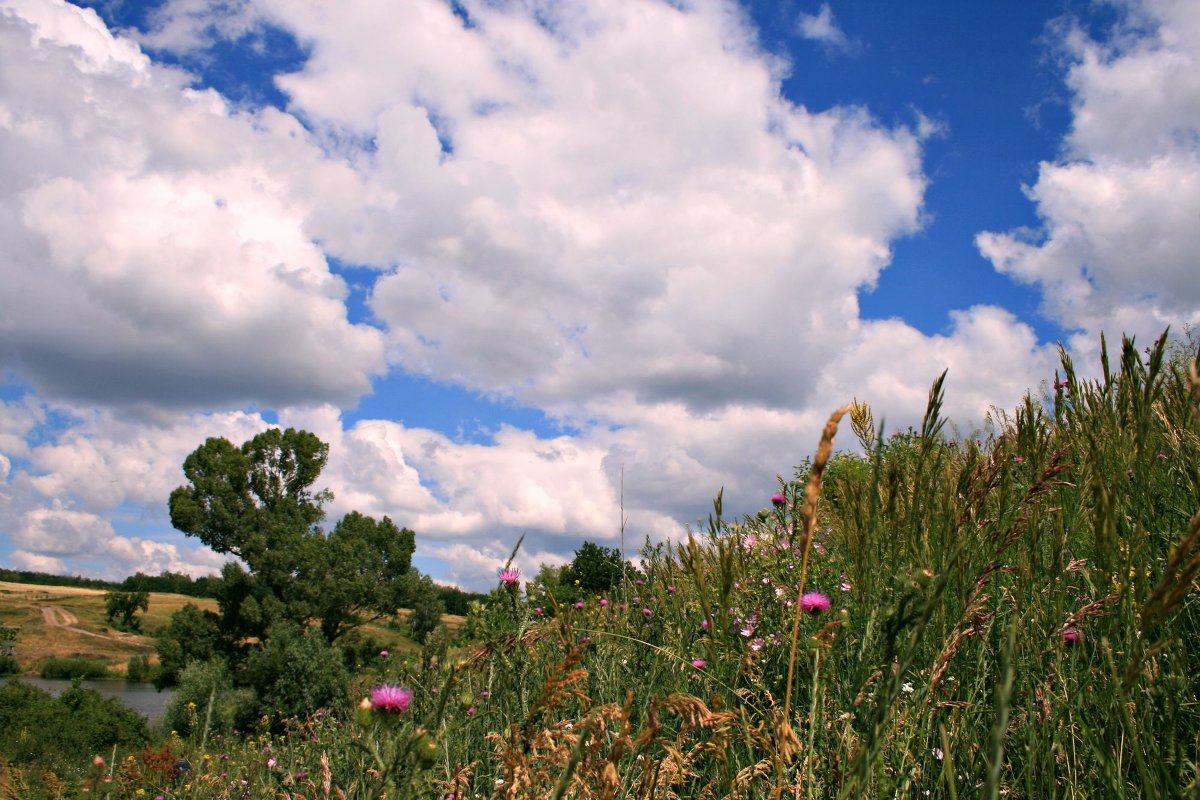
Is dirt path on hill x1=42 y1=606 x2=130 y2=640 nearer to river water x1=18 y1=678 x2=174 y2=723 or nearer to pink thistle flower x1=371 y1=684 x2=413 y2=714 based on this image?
river water x1=18 y1=678 x2=174 y2=723

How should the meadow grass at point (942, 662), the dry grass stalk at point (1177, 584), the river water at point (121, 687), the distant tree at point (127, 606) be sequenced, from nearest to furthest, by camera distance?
1. the dry grass stalk at point (1177, 584)
2. the meadow grass at point (942, 662)
3. the river water at point (121, 687)
4. the distant tree at point (127, 606)

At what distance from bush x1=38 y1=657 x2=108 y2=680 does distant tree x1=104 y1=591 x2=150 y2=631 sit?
5.30 meters

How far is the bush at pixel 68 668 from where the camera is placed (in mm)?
60656

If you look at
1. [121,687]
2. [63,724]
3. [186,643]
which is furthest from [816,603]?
[121,687]

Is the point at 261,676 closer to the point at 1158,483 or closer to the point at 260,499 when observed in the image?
the point at 260,499

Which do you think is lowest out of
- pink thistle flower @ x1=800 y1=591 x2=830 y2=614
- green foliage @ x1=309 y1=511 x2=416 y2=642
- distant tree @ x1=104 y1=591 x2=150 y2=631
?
distant tree @ x1=104 y1=591 x2=150 y2=631

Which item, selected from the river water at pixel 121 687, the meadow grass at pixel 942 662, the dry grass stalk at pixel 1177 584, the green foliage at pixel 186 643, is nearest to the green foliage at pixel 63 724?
the meadow grass at pixel 942 662

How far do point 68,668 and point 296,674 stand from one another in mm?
51169

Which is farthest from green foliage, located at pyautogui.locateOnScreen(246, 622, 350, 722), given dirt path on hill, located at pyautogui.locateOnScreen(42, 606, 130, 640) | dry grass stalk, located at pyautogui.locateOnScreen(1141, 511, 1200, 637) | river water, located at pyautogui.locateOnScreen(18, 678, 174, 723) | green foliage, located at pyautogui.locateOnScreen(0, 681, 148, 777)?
dirt path on hill, located at pyautogui.locateOnScreen(42, 606, 130, 640)

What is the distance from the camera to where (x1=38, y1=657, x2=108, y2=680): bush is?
60656mm

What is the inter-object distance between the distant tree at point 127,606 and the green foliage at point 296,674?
4819cm

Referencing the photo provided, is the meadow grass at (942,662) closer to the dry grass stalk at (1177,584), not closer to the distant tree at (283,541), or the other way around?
the dry grass stalk at (1177,584)

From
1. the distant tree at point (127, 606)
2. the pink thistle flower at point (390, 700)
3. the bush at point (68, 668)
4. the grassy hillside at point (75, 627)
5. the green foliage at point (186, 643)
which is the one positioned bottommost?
the bush at point (68, 668)

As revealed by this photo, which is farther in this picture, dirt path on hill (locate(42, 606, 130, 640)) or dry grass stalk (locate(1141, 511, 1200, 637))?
dirt path on hill (locate(42, 606, 130, 640))
